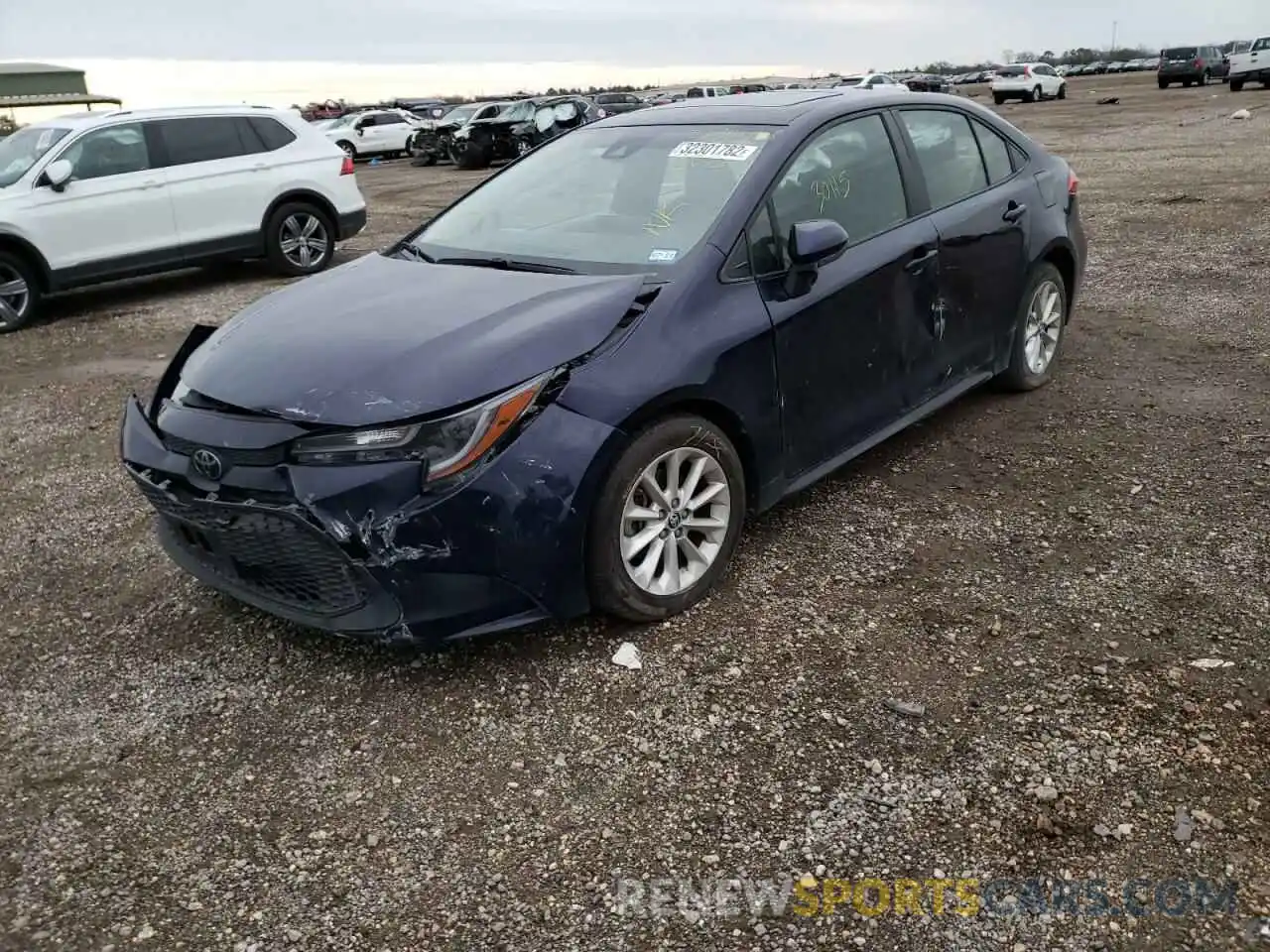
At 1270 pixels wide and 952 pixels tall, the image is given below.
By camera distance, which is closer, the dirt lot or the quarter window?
the dirt lot

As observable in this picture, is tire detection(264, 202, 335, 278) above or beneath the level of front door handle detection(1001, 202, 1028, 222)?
beneath

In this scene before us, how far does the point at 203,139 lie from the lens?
31.9 ft

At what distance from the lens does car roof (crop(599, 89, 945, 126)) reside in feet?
13.4

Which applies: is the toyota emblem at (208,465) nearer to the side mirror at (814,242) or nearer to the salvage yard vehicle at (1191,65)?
the side mirror at (814,242)

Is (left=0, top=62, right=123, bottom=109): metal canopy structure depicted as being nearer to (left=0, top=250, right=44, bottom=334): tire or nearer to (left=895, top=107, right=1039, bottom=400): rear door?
(left=0, top=250, right=44, bottom=334): tire

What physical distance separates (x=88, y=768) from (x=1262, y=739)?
3.25 meters

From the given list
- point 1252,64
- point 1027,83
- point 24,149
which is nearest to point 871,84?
point 24,149

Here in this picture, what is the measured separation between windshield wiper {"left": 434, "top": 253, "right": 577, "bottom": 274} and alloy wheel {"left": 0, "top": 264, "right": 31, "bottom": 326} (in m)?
6.50

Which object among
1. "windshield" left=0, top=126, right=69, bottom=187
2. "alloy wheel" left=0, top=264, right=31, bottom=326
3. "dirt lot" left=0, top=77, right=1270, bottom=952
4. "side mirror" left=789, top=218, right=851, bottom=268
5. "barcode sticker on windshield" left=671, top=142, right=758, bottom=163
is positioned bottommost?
"dirt lot" left=0, top=77, right=1270, bottom=952

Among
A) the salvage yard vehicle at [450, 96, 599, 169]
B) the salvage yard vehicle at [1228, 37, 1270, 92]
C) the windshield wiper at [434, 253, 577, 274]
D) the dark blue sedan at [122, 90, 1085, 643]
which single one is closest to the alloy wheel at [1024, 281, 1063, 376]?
the dark blue sedan at [122, 90, 1085, 643]

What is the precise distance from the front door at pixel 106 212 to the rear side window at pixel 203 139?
0.23m

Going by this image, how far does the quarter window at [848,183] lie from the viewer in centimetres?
384

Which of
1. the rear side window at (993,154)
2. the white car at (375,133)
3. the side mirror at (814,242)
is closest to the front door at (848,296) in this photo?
the side mirror at (814,242)

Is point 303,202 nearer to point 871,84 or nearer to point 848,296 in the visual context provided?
point 871,84
